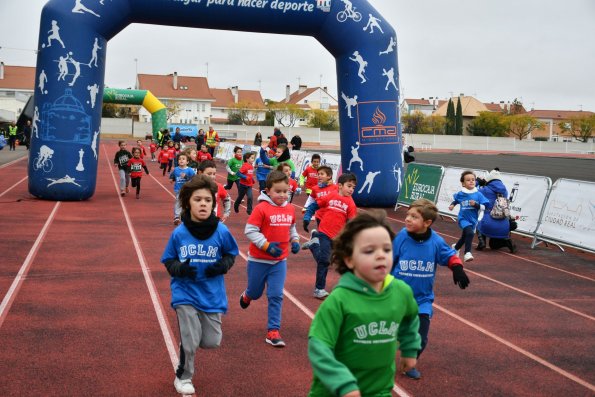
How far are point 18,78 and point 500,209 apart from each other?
115180mm

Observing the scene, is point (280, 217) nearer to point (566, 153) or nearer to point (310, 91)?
point (566, 153)

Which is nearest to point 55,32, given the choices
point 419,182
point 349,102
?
point 349,102

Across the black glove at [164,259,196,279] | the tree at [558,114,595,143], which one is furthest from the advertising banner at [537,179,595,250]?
the tree at [558,114,595,143]

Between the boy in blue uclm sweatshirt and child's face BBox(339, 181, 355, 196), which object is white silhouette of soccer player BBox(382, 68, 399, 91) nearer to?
child's face BBox(339, 181, 355, 196)

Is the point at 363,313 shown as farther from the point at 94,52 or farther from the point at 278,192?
the point at 94,52

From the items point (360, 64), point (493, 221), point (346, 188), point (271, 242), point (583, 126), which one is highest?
point (583, 126)

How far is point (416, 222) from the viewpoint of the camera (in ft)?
18.0

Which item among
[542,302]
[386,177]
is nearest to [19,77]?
[386,177]

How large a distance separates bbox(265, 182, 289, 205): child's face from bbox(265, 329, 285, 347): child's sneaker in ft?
4.26

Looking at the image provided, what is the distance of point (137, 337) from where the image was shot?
6762 mm

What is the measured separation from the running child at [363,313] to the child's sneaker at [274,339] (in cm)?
331

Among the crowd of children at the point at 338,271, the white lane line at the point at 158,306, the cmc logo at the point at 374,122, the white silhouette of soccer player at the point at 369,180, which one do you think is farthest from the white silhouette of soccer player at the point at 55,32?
the crowd of children at the point at 338,271

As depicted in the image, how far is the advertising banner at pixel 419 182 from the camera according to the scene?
18281mm

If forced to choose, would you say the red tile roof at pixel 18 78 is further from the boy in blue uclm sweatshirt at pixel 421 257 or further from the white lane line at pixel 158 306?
the boy in blue uclm sweatshirt at pixel 421 257
